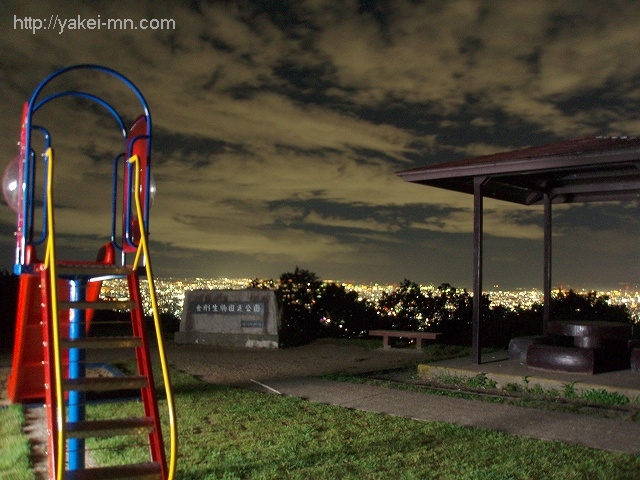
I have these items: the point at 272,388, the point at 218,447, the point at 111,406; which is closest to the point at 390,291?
the point at 272,388

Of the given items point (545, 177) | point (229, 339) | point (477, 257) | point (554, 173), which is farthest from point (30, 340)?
point (545, 177)

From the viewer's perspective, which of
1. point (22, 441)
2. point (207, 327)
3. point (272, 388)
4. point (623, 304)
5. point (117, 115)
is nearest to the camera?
point (22, 441)

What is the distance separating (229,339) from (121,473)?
10.8 m

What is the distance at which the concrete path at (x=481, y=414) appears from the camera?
6.32m

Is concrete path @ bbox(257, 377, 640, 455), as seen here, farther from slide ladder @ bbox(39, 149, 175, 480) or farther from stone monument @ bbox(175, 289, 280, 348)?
stone monument @ bbox(175, 289, 280, 348)

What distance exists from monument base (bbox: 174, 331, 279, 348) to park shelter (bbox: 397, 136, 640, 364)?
561 centimetres

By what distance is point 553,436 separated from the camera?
6348mm

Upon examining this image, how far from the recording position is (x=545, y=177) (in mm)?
11930

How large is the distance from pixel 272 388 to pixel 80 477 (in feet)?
16.2

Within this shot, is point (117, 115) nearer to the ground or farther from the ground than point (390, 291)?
farther from the ground

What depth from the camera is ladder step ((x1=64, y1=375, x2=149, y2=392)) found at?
182 inches

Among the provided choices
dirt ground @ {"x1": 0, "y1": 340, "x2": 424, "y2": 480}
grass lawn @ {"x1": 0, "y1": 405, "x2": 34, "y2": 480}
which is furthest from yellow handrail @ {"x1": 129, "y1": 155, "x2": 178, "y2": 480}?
dirt ground @ {"x1": 0, "y1": 340, "x2": 424, "y2": 480}

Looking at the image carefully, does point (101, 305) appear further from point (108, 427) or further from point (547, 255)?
point (547, 255)

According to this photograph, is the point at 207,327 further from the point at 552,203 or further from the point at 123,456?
the point at 123,456
